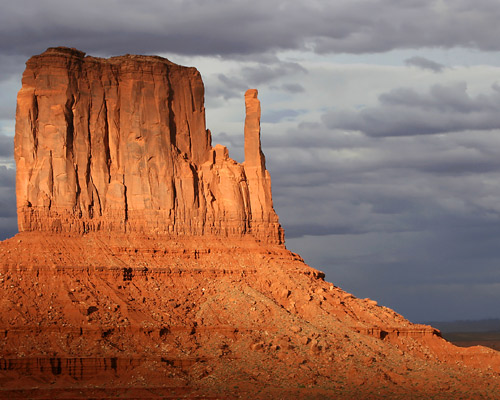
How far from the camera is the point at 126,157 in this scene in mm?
108000

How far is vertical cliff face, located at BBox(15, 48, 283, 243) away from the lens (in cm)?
10481

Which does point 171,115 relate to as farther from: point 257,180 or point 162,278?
point 162,278

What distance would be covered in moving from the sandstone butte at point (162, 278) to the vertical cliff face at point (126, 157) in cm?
12

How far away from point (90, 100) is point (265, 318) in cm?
2505

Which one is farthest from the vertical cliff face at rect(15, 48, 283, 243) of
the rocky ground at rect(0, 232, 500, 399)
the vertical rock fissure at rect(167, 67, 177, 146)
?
the rocky ground at rect(0, 232, 500, 399)

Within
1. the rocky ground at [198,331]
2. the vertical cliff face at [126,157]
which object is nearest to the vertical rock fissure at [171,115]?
the vertical cliff face at [126,157]

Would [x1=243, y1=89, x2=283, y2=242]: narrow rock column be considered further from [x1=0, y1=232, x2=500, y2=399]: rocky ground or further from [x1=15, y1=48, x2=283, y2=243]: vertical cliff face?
[x1=0, y1=232, x2=500, y2=399]: rocky ground

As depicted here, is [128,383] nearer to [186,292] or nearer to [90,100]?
[186,292]

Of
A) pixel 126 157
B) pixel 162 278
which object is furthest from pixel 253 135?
pixel 162 278

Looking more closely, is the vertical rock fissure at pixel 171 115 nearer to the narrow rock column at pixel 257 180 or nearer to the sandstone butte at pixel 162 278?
the sandstone butte at pixel 162 278

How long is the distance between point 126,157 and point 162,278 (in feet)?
39.9

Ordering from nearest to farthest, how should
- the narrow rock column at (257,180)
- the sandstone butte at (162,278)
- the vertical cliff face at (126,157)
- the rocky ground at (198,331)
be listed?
the rocky ground at (198,331) → the sandstone butte at (162,278) → the vertical cliff face at (126,157) → the narrow rock column at (257,180)

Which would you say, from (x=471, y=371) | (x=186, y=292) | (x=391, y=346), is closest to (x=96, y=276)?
(x=186, y=292)

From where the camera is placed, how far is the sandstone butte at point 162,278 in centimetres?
9000
